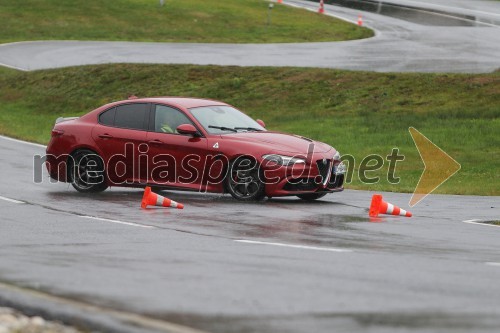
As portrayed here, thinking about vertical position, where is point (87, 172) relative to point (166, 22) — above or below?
below

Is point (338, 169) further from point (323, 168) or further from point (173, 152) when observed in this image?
point (173, 152)

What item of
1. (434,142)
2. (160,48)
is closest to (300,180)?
(434,142)

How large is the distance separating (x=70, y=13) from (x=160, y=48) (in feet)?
38.8

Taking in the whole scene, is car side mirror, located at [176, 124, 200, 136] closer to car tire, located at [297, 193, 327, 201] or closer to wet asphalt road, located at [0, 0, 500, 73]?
car tire, located at [297, 193, 327, 201]

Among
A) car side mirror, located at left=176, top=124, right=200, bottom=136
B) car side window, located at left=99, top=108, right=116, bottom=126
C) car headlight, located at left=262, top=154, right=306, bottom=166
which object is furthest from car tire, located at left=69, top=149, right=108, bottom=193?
car headlight, located at left=262, top=154, right=306, bottom=166

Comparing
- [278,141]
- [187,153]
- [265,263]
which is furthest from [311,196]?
[265,263]

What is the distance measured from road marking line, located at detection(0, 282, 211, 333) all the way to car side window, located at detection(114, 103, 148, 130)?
376 inches

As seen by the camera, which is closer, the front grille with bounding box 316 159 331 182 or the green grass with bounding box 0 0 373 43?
the front grille with bounding box 316 159 331 182

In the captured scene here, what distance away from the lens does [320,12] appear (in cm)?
5534

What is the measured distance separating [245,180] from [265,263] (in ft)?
22.5

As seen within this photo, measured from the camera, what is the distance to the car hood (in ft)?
55.7

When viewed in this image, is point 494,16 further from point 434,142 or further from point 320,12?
point 434,142

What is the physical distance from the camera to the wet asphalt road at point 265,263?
25.5ft

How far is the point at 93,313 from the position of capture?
755 cm
